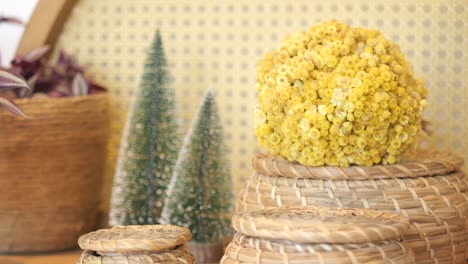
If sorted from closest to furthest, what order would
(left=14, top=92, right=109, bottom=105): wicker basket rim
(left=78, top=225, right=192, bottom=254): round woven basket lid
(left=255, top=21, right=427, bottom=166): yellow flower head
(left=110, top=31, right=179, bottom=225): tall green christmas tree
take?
(left=78, top=225, right=192, bottom=254): round woven basket lid
(left=255, top=21, right=427, bottom=166): yellow flower head
(left=14, top=92, right=109, bottom=105): wicker basket rim
(left=110, top=31, right=179, bottom=225): tall green christmas tree

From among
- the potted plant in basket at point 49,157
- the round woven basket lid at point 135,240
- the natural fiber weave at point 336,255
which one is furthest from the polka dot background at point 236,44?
the natural fiber weave at point 336,255

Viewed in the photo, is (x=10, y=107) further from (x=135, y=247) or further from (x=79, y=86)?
(x=135, y=247)

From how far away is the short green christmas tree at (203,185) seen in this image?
1499 millimetres

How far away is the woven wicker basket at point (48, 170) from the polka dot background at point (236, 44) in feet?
0.68

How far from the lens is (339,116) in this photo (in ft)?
3.86

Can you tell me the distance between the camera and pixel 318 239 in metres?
0.94

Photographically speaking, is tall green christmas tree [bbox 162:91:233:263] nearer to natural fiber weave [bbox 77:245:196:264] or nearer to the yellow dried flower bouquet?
the yellow dried flower bouquet

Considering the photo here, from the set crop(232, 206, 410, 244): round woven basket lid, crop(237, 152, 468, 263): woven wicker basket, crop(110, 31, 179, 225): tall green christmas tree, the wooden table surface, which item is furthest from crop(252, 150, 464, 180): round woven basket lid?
the wooden table surface

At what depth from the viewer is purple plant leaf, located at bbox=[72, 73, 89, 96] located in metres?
1.60

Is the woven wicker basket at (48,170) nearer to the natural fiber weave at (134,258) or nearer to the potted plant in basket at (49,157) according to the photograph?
the potted plant in basket at (49,157)

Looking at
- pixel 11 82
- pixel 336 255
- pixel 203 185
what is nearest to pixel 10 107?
pixel 11 82

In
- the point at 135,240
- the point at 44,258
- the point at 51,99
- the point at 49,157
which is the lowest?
the point at 44,258

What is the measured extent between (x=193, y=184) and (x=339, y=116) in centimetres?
43

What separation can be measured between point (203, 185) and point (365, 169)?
41 cm
